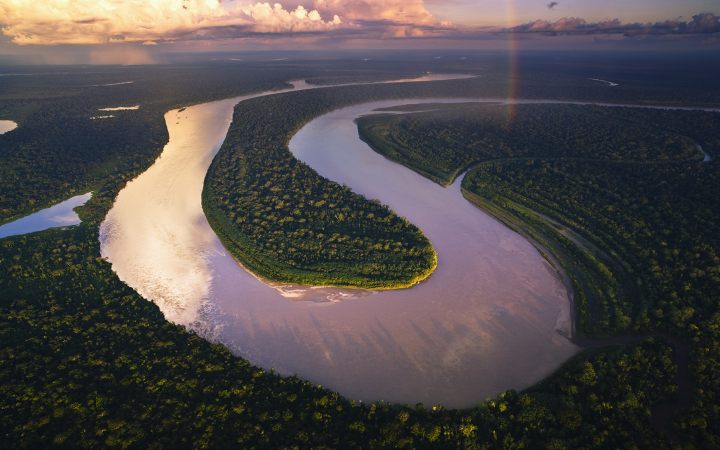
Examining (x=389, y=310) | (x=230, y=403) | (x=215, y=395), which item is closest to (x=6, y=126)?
(x=215, y=395)

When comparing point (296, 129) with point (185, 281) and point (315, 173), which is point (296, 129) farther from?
point (185, 281)

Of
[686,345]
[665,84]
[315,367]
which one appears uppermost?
[665,84]

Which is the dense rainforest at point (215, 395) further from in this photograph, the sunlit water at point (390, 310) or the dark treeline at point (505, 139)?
the dark treeline at point (505, 139)

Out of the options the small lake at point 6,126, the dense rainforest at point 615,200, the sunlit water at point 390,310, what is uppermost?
the dense rainforest at point 615,200

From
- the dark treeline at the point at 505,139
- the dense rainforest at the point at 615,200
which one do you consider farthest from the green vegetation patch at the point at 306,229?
the dark treeline at the point at 505,139

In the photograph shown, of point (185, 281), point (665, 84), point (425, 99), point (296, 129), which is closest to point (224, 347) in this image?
point (185, 281)

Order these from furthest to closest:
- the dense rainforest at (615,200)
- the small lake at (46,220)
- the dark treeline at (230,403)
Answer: the small lake at (46,220), the dense rainforest at (615,200), the dark treeline at (230,403)
